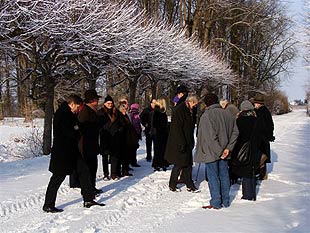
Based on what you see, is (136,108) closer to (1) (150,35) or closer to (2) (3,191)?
(2) (3,191)

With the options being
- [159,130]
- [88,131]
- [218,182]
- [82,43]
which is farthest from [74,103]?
[82,43]

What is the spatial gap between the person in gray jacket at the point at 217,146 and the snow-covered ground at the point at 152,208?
11.4 inches

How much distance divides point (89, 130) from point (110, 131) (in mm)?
1663

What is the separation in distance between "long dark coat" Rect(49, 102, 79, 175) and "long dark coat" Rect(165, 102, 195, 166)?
1.99 m

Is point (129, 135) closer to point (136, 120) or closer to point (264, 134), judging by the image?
point (136, 120)

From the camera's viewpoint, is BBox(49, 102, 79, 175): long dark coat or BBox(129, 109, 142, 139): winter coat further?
BBox(129, 109, 142, 139): winter coat

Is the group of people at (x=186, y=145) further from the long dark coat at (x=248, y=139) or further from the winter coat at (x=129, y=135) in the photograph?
the winter coat at (x=129, y=135)

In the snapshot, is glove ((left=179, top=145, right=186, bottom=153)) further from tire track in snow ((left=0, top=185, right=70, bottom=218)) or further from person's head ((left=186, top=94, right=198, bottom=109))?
tire track in snow ((left=0, top=185, right=70, bottom=218))

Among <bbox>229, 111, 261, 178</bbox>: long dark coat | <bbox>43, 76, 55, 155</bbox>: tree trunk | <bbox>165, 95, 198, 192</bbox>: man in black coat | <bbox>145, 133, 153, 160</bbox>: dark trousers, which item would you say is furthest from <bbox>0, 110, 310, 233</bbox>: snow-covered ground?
<bbox>43, 76, 55, 155</bbox>: tree trunk

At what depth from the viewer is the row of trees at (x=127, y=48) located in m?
12.1

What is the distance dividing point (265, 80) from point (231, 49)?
6.77 meters

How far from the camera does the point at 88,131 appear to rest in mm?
6816

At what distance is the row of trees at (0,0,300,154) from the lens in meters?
12.1

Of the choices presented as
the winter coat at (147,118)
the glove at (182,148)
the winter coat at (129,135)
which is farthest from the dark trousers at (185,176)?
the winter coat at (147,118)
